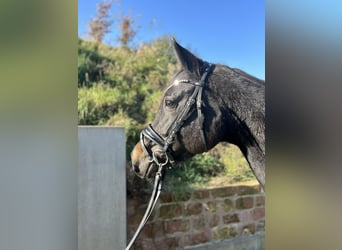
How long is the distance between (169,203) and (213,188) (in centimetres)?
41

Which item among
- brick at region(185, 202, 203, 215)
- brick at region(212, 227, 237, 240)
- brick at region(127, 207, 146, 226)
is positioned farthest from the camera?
brick at region(212, 227, 237, 240)

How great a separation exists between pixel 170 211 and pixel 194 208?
0.69 ft

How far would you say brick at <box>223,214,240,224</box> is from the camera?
8.82ft

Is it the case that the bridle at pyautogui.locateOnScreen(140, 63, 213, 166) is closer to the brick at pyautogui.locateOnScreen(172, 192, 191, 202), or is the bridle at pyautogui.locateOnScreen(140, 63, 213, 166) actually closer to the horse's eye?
the horse's eye

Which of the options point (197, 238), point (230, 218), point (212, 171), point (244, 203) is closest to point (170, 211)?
point (197, 238)

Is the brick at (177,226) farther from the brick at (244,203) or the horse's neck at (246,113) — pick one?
the horse's neck at (246,113)

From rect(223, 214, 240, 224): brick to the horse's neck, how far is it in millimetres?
910

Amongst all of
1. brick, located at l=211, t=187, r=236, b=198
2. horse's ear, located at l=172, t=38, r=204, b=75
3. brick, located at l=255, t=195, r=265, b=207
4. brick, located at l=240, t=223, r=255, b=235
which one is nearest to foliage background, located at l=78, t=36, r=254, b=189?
horse's ear, located at l=172, t=38, r=204, b=75

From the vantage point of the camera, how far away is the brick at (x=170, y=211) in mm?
2422

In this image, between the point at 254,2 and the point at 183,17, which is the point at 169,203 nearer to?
the point at 183,17

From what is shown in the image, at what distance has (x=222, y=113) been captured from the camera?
186 centimetres

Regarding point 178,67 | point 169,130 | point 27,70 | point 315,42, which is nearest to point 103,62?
point 178,67

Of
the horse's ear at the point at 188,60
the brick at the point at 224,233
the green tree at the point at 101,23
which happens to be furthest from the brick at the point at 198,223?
the green tree at the point at 101,23

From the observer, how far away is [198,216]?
256 cm
